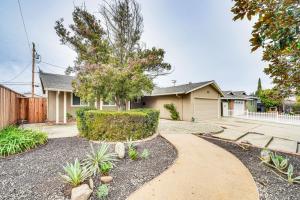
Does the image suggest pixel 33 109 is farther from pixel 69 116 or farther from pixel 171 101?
pixel 171 101

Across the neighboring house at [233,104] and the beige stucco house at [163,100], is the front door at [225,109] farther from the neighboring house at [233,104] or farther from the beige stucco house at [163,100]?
the beige stucco house at [163,100]

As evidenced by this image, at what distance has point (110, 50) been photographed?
9242mm

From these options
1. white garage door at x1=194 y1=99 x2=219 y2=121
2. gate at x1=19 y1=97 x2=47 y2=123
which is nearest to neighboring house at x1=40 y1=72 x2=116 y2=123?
gate at x1=19 y1=97 x2=47 y2=123

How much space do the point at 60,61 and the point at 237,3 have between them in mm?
21320

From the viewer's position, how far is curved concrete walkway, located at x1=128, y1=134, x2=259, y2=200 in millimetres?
3135

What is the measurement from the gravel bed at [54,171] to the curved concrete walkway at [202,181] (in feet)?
1.07

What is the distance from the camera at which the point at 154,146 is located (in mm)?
6297

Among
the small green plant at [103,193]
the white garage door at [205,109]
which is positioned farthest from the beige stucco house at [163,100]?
the small green plant at [103,193]

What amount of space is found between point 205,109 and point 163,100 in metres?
4.83

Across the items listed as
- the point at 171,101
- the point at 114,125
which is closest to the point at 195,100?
the point at 171,101

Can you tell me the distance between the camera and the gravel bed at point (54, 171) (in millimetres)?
3223

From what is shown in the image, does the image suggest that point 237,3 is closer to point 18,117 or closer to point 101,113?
point 101,113

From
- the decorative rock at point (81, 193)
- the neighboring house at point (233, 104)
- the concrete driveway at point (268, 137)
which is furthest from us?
the neighboring house at point (233, 104)

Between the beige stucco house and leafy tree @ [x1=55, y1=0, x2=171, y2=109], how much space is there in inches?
166
